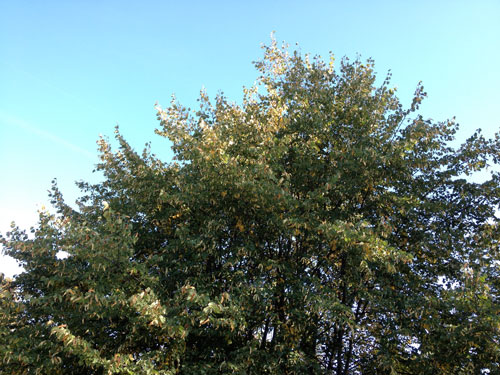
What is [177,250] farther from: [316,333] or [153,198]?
[316,333]

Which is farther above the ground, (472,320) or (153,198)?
(153,198)

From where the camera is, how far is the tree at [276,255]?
7312 mm

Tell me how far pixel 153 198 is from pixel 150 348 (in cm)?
351

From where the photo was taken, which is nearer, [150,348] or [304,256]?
[150,348]

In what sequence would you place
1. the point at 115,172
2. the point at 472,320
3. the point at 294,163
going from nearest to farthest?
the point at 472,320, the point at 294,163, the point at 115,172

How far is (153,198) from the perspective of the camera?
967 centimetres

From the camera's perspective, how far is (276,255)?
1036 centimetres

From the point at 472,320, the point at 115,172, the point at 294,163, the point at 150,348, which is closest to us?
the point at 472,320

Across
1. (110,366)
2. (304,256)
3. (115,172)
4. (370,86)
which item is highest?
(370,86)

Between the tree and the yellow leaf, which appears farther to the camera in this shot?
the yellow leaf

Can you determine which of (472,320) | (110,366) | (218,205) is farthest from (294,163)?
(110,366)

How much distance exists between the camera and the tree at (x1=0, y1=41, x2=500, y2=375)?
7.31 metres

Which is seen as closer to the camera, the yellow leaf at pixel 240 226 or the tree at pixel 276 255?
the tree at pixel 276 255

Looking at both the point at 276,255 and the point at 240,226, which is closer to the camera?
the point at 240,226
